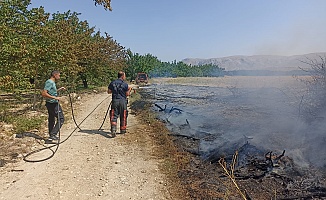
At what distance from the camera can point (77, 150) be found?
21.6 ft

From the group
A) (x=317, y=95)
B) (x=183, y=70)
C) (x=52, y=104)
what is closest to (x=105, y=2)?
(x=52, y=104)

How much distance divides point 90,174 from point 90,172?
0.10m

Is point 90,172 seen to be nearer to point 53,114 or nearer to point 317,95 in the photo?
point 53,114

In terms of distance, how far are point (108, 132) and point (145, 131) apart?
4.04 ft

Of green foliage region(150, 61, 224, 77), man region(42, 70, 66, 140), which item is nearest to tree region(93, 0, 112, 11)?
man region(42, 70, 66, 140)

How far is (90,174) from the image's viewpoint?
509cm

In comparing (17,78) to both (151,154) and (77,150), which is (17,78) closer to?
(77,150)

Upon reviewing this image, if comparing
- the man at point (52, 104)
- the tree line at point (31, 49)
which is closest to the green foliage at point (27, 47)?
the tree line at point (31, 49)

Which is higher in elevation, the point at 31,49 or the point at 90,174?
the point at 31,49

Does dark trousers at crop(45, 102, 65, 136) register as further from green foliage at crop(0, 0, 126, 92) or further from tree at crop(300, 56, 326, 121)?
tree at crop(300, 56, 326, 121)

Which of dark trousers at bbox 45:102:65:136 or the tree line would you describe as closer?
dark trousers at bbox 45:102:65:136

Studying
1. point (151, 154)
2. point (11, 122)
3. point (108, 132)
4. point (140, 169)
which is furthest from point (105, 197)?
point (11, 122)

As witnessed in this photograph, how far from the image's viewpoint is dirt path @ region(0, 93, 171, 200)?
432cm

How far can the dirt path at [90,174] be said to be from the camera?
4.32 metres
